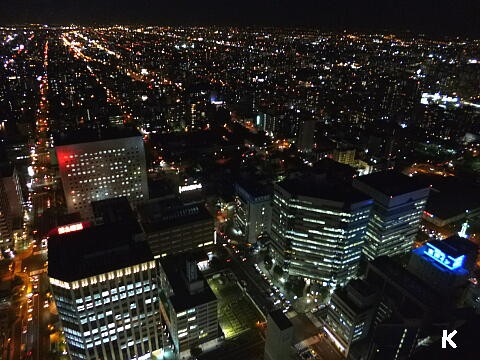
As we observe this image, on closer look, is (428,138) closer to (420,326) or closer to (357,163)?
(357,163)

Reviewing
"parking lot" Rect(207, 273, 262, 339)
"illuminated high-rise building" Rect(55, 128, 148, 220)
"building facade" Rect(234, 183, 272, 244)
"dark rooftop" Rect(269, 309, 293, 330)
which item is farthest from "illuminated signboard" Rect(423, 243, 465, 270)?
"illuminated high-rise building" Rect(55, 128, 148, 220)

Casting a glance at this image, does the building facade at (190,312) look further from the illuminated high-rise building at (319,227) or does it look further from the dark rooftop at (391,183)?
the dark rooftop at (391,183)

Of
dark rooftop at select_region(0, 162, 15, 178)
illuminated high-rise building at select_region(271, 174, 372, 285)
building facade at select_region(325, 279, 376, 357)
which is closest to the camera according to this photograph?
building facade at select_region(325, 279, 376, 357)

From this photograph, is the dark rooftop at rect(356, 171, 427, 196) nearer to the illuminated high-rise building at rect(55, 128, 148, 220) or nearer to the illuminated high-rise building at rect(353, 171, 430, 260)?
the illuminated high-rise building at rect(353, 171, 430, 260)

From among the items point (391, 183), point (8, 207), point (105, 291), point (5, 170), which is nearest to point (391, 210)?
point (391, 183)

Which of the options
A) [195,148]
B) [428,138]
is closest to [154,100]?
[195,148]

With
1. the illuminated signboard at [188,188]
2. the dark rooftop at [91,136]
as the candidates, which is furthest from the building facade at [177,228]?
the dark rooftop at [91,136]
